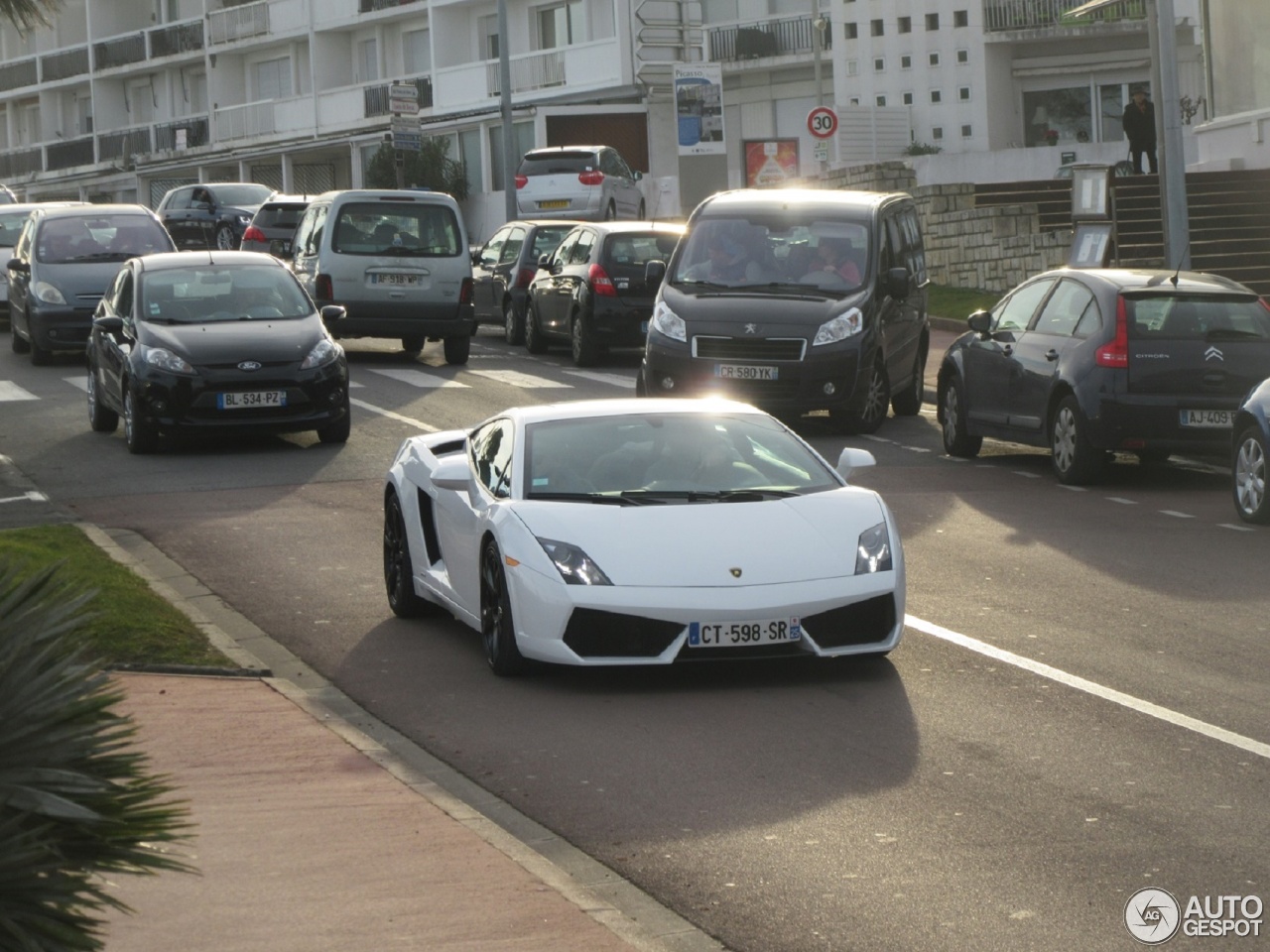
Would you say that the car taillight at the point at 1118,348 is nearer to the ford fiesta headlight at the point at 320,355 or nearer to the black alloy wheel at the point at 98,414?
the ford fiesta headlight at the point at 320,355

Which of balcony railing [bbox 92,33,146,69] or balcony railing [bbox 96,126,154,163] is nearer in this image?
balcony railing [bbox 96,126,154,163]

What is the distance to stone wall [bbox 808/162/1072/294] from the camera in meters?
33.2

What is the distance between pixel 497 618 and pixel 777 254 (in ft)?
37.5

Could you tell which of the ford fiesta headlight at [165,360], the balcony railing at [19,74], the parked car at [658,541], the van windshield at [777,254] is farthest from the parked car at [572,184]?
the balcony railing at [19,74]

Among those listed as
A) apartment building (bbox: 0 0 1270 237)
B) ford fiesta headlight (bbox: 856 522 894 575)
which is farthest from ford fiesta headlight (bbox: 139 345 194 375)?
apartment building (bbox: 0 0 1270 237)

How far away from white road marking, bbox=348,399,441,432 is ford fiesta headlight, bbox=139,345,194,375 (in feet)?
8.29

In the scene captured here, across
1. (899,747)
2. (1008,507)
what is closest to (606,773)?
(899,747)

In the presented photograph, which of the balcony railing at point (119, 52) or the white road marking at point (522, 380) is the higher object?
the balcony railing at point (119, 52)

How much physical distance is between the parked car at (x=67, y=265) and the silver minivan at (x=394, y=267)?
267 centimetres

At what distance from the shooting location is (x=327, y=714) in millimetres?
9281

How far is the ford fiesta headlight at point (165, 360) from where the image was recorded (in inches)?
752

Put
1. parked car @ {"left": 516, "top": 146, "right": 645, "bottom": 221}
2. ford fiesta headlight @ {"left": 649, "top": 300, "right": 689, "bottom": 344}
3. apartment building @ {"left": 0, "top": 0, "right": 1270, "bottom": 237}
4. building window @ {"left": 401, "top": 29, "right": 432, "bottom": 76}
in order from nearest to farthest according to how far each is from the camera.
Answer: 1. ford fiesta headlight @ {"left": 649, "top": 300, "right": 689, "bottom": 344}
2. parked car @ {"left": 516, "top": 146, "right": 645, "bottom": 221}
3. apartment building @ {"left": 0, "top": 0, "right": 1270, "bottom": 237}
4. building window @ {"left": 401, "top": 29, "right": 432, "bottom": 76}

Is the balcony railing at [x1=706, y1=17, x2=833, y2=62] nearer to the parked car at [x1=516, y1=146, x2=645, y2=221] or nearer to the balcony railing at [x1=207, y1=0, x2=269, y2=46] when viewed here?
the parked car at [x1=516, y1=146, x2=645, y2=221]

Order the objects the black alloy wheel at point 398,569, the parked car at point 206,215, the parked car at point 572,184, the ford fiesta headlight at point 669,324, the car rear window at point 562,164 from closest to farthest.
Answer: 1. the black alloy wheel at point 398,569
2. the ford fiesta headlight at point 669,324
3. the parked car at point 572,184
4. the car rear window at point 562,164
5. the parked car at point 206,215
